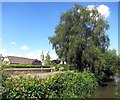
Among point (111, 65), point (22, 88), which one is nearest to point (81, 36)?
point (111, 65)

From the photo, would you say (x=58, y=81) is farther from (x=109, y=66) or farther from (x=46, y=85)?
(x=109, y=66)

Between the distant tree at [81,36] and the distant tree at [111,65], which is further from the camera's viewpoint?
the distant tree at [111,65]

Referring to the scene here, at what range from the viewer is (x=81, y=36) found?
25766 mm

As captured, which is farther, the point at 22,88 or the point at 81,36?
the point at 81,36

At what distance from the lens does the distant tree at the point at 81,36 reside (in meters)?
25.4

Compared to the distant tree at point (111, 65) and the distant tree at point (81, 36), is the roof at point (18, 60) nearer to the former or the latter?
the distant tree at point (111, 65)

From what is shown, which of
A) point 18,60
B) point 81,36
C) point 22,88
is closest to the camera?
point 22,88

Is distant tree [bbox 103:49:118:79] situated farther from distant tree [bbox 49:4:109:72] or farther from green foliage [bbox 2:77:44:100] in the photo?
green foliage [bbox 2:77:44:100]

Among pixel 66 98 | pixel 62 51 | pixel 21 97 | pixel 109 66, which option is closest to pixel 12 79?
pixel 21 97

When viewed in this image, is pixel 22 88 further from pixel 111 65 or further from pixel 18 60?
pixel 18 60

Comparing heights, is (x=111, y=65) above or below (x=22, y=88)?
above

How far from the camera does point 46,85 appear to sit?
9305 millimetres

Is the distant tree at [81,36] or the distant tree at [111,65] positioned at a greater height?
the distant tree at [81,36]

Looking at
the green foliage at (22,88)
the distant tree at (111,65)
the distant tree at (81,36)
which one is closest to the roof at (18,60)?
the distant tree at (111,65)
